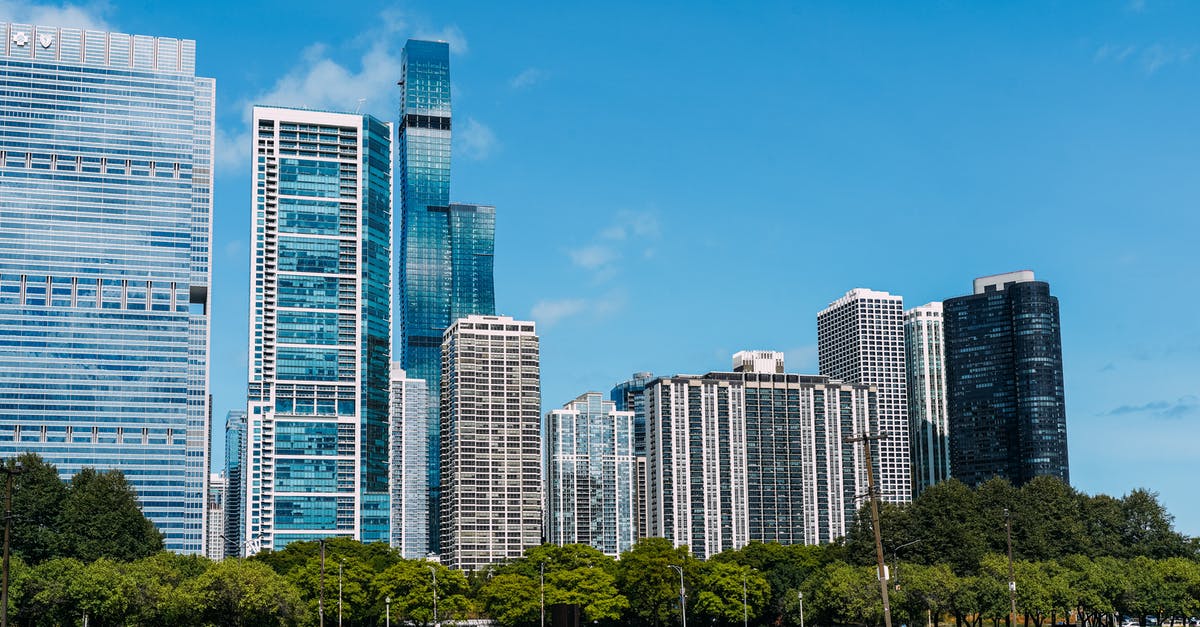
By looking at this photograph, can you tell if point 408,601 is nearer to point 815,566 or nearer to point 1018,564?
point 815,566

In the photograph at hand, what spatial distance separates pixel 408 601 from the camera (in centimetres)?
16412

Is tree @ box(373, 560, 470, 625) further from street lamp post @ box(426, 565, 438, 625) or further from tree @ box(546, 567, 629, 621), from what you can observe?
tree @ box(546, 567, 629, 621)

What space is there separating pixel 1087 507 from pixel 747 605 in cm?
4138

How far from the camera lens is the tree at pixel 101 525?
427 ft

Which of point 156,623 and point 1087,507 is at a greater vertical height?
point 1087,507

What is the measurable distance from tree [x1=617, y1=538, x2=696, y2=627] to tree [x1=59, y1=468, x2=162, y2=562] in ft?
195


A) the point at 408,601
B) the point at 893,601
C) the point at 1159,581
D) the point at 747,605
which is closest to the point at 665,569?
the point at 747,605

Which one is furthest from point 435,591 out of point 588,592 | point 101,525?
point 101,525

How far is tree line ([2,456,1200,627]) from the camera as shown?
115938 millimetres

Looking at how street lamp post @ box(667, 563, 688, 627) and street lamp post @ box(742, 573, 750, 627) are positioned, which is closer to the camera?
street lamp post @ box(667, 563, 688, 627)

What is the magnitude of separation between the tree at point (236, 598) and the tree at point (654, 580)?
185ft

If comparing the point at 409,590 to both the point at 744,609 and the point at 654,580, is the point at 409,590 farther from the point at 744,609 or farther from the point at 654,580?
the point at 744,609

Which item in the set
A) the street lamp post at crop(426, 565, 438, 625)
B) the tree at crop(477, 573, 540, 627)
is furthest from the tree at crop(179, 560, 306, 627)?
the tree at crop(477, 573, 540, 627)

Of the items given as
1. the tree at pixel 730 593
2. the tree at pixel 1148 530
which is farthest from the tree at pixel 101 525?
the tree at pixel 1148 530
